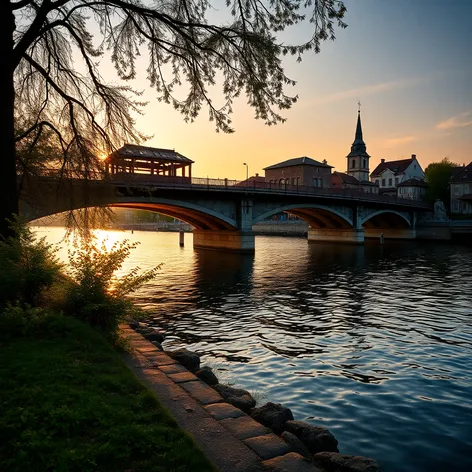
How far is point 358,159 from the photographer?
124m

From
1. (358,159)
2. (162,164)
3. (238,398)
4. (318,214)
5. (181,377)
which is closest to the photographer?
(181,377)

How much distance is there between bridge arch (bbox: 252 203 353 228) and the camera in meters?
51.3

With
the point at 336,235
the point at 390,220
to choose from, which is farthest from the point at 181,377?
the point at 390,220

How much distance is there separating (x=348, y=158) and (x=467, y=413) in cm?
12503

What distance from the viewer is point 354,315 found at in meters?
17.5

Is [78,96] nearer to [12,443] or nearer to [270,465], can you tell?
[12,443]

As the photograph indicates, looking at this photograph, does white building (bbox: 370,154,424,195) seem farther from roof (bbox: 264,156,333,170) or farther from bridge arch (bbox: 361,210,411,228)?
bridge arch (bbox: 361,210,411,228)

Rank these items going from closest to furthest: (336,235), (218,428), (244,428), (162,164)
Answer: (218,428) < (244,428) < (162,164) < (336,235)

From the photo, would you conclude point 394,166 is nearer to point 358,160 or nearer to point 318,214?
point 358,160

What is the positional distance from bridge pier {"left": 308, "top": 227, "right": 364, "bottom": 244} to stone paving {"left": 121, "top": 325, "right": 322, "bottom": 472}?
187 feet

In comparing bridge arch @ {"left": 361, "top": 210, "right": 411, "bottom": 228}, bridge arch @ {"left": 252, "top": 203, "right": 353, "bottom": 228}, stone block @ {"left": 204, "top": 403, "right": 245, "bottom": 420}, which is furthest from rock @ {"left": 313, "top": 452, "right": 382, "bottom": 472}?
bridge arch @ {"left": 361, "top": 210, "right": 411, "bottom": 228}

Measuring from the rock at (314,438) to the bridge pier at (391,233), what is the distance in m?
75.7

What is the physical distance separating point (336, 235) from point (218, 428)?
2461 inches

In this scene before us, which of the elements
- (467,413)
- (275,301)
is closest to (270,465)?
(467,413)
